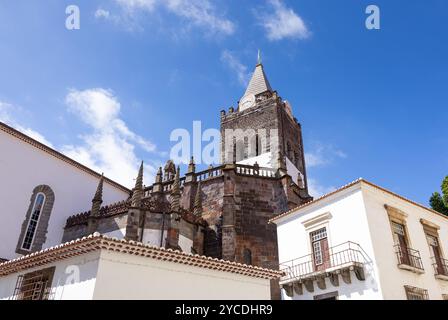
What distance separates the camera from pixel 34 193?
23.5m

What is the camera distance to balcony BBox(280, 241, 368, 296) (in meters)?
14.2

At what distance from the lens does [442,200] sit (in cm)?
2562

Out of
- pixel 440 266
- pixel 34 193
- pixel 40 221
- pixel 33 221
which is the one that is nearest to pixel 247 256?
pixel 440 266

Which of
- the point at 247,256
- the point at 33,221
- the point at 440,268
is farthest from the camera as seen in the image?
the point at 33,221

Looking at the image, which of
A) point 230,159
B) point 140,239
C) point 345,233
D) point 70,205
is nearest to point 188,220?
point 140,239

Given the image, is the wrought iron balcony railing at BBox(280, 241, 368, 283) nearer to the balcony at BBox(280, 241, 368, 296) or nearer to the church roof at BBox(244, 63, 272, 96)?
the balcony at BBox(280, 241, 368, 296)

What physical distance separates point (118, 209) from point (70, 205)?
5278mm

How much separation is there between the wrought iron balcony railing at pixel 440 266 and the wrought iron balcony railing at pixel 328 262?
4.41 m

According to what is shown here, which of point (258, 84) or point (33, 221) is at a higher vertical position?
point (258, 84)

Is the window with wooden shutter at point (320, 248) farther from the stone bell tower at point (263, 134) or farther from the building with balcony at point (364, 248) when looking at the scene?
the stone bell tower at point (263, 134)

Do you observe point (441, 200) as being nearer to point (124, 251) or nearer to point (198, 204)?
point (198, 204)

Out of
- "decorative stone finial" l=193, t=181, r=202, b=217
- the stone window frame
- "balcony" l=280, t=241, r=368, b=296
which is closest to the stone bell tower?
"decorative stone finial" l=193, t=181, r=202, b=217

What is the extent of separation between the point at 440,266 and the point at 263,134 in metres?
20.5

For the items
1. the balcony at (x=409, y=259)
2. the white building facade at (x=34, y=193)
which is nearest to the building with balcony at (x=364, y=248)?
the balcony at (x=409, y=259)
